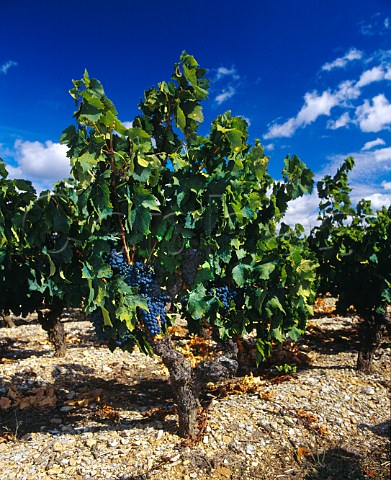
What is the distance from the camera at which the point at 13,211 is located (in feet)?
15.8

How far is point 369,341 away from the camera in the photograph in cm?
732

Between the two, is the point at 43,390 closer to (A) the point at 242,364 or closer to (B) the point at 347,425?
(A) the point at 242,364

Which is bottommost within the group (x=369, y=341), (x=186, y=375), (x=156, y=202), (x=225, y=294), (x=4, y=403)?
(x=4, y=403)

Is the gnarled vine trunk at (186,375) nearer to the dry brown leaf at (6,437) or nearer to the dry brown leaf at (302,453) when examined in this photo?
the dry brown leaf at (302,453)

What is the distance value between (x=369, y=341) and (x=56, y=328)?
5.87 m

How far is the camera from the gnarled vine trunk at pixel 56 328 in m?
8.27

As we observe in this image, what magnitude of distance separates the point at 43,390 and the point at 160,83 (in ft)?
15.8

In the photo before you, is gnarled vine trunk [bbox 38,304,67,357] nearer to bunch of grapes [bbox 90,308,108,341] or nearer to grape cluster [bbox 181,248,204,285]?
bunch of grapes [bbox 90,308,108,341]

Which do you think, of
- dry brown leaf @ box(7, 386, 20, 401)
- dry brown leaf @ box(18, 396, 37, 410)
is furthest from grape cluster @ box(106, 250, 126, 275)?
dry brown leaf @ box(7, 386, 20, 401)

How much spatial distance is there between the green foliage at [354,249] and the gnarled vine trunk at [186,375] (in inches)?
152

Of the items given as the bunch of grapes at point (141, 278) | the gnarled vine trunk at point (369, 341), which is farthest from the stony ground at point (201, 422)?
the bunch of grapes at point (141, 278)

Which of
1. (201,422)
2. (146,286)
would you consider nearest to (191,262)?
(146,286)

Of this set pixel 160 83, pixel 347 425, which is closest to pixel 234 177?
pixel 160 83

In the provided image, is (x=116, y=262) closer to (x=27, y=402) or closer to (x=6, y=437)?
(x=6, y=437)
